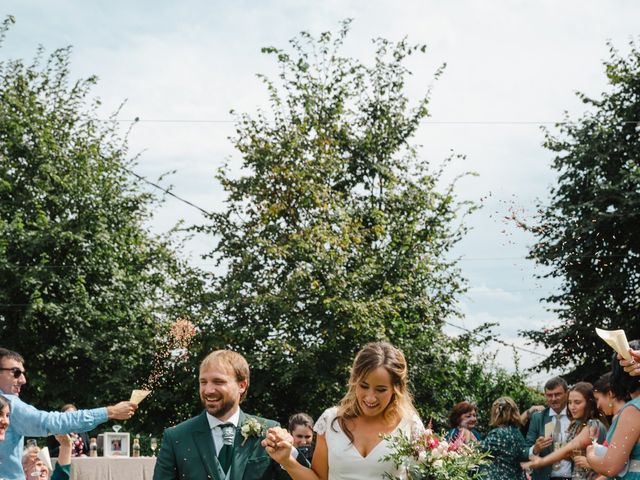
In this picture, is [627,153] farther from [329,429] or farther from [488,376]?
[329,429]

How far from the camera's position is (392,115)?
2480cm

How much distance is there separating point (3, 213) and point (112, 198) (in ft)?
8.23

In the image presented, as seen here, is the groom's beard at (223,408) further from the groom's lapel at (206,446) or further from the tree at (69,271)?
the tree at (69,271)

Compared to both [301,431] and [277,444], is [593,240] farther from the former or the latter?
[277,444]

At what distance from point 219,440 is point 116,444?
7.75 metres

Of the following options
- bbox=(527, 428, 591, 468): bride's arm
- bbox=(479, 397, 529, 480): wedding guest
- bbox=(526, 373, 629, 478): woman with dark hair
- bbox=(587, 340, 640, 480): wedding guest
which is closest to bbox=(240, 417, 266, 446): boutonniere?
A: bbox=(587, 340, 640, 480): wedding guest

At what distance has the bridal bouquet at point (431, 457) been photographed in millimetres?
4555

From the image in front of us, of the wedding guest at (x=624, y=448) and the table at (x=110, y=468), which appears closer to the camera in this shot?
the wedding guest at (x=624, y=448)

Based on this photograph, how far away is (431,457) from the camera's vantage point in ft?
15.0

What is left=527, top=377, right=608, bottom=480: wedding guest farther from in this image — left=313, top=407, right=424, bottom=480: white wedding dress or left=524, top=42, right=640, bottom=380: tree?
left=524, top=42, right=640, bottom=380: tree

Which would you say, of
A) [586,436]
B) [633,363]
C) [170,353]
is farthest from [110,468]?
[170,353]

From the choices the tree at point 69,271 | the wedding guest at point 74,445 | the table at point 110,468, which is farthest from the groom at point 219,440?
the tree at point 69,271

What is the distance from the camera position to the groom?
4.47m

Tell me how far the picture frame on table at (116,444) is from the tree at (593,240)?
1278 centimetres
